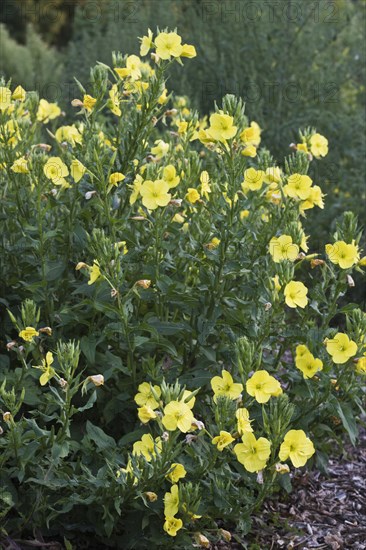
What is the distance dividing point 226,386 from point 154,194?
598 mm

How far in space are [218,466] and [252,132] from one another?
1000 millimetres

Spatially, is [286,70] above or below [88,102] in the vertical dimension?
below

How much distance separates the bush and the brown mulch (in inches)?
8.5

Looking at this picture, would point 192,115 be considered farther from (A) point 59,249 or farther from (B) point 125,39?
(B) point 125,39

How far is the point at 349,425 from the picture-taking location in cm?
254

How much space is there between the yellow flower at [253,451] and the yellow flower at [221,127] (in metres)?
0.84

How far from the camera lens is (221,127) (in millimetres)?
2395

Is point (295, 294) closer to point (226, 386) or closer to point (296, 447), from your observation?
point (226, 386)

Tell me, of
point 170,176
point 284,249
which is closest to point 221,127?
point 170,176

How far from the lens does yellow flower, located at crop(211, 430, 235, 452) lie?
220 centimetres

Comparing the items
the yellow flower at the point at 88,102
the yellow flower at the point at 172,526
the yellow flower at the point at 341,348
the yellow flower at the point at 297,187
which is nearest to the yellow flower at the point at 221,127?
the yellow flower at the point at 297,187

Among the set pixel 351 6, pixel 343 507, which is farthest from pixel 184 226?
pixel 351 6

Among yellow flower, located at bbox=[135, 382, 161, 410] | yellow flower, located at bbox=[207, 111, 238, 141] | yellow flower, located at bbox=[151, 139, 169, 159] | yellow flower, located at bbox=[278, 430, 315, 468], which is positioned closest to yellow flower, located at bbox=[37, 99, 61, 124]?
yellow flower, located at bbox=[151, 139, 169, 159]

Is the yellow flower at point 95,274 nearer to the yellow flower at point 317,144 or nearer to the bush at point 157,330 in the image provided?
the bush at point 157,330
